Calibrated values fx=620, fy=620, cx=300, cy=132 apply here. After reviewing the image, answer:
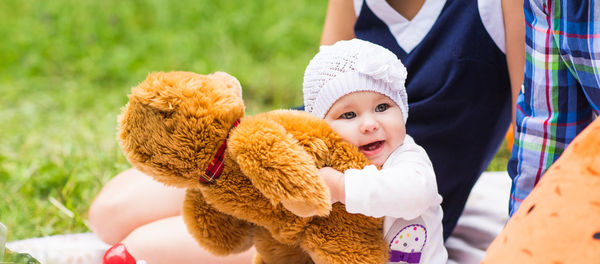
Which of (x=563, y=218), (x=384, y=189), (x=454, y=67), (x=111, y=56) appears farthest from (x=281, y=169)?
(x=111, y=56)

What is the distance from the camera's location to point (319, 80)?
1.04 metres

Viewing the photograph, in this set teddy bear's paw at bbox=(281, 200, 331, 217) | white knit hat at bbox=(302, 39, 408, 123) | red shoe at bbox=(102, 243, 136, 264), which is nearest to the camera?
teddy bear's paw at bbox=(281, 200, 331, 217)

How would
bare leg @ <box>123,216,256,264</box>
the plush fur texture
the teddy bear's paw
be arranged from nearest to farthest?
the plush fur texture, the teddy bear's paw, bare leg @ <box>123,216,256,264</box>

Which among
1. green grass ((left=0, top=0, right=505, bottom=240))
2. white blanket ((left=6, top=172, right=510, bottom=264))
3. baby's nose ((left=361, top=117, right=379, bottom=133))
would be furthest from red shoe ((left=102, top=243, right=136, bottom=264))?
green grass ((left=0, top=0, right=505, bottom=240))

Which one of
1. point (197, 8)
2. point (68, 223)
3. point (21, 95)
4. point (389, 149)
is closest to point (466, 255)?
point (389, 149)

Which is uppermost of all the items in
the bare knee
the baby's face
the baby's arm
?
the baby's face

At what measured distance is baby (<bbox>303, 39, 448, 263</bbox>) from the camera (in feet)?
3.16

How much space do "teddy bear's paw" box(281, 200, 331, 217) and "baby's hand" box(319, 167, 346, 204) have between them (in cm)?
5

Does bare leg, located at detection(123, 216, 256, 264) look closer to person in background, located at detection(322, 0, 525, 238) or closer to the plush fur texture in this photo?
person in background, located at detection(322, 0, 525, 238)

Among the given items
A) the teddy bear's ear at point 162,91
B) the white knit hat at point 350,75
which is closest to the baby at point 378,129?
the white knit hat at point 350,75

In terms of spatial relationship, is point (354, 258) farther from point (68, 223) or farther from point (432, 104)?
point (68, 223)

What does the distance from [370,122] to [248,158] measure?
0.21 meters

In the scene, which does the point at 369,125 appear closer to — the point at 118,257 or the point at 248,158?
the point at 248,158

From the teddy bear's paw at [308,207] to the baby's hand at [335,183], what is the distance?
5 centimetres
